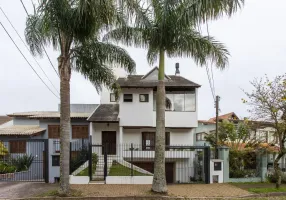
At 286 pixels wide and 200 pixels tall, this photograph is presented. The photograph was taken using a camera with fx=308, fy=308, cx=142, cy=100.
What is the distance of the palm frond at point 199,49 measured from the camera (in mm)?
12234

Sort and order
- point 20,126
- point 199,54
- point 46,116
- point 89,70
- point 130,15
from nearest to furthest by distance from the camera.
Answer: point 130,15 → point 199,54 → point 89,70 → point 46,116 → point 20,126

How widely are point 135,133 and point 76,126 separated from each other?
609cm

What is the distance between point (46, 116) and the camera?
2636cm

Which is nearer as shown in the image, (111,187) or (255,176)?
(111,187)

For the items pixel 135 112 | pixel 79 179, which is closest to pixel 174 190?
pixel 79 179

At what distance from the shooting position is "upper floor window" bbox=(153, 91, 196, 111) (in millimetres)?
23281

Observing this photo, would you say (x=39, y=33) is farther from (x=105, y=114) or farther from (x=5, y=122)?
(x=5, y=122)

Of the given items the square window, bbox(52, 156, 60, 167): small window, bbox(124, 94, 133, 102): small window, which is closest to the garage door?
bbox(124, 94, 133, 102): small window

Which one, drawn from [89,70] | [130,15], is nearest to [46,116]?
[89,70]

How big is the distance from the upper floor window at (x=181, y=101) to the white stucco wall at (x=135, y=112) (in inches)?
40.7

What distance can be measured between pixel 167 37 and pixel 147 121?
37.3ft

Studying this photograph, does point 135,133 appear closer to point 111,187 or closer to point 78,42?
point 111,187

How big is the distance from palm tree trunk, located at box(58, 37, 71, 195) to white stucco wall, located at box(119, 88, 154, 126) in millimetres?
10958

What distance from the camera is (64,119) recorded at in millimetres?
11484
